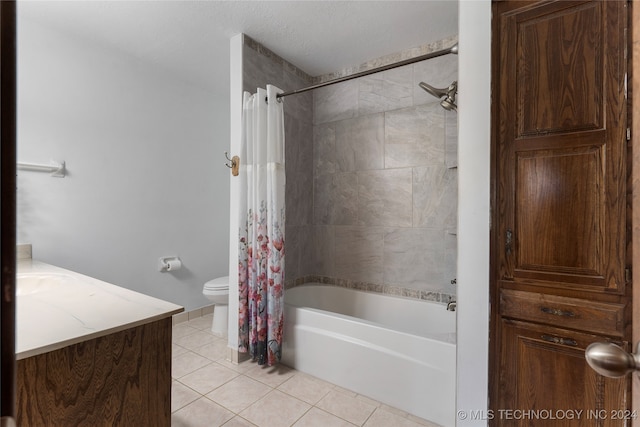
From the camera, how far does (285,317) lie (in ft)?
7.02

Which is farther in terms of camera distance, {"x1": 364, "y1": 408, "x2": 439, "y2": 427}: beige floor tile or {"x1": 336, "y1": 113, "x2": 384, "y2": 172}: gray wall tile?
{"x1": 336, "y1": 113, "x2": 384, "y2": 172}: gray wall tile

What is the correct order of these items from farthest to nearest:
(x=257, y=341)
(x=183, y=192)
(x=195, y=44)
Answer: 1. (x=183, y=192)
2. (x=195, y=44)
3. (x=257, y=341)

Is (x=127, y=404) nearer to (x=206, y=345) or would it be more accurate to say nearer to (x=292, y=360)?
(x=292, y=360)

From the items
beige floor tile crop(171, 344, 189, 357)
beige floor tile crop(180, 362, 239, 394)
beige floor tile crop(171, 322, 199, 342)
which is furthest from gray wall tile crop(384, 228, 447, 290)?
beige floor tile crop(171, 322, 199, 342)

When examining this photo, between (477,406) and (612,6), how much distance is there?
1639mm

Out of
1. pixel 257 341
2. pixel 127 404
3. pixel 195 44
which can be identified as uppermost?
pixel 195 44

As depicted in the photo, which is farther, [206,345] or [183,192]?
[183,192]

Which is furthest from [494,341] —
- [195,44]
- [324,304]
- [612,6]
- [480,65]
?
[195,44]

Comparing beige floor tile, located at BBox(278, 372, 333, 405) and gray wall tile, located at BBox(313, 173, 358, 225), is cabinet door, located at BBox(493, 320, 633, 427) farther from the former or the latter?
gray wall tile, located at BBox(313, 173, 358, 225)

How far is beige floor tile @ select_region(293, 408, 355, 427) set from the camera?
1.52 m

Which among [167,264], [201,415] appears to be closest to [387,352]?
[201,415]

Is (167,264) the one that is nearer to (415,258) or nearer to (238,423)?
(238,423)

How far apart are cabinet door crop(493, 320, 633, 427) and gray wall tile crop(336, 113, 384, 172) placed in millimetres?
1699

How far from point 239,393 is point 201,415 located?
0.82ft
